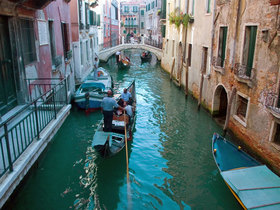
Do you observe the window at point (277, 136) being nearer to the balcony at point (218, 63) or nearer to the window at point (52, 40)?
the balcony at point (218, 63)

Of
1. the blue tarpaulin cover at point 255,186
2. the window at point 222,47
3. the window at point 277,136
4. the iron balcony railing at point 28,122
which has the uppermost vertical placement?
the window at point 222,47

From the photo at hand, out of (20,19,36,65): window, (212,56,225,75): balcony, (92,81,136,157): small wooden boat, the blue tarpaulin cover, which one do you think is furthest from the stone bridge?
the blue tarpaulin cover

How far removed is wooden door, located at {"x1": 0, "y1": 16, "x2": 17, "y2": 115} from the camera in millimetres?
5629

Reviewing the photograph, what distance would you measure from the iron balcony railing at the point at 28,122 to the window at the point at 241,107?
205 inches

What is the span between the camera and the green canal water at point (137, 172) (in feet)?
17.7

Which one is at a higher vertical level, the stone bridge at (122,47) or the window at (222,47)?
the window at (222,47)

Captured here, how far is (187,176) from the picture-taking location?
6.46m

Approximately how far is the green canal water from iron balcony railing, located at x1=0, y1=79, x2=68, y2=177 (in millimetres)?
1344

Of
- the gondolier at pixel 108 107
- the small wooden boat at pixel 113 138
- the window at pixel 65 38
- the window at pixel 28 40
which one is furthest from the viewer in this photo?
the window at pixel 65 38

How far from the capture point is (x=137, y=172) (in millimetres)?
6586

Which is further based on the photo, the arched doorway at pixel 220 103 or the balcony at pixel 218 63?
the arched doorway at pixel 220 103

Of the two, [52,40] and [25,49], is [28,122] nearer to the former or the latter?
[25,49]

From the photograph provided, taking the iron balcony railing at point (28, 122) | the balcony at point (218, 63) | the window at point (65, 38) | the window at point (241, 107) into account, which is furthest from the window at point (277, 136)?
the window at point (65, 38)

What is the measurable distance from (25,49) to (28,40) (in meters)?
0.36
